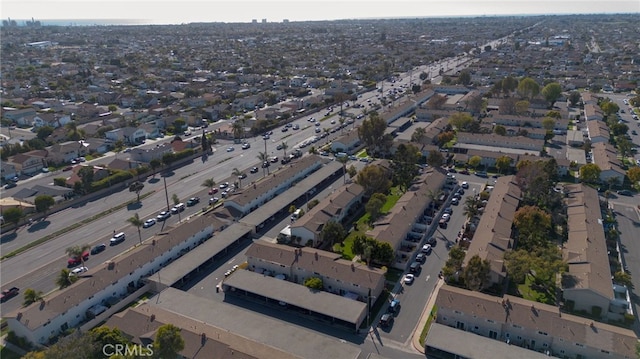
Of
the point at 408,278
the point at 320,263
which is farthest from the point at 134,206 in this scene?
the point at 408,278

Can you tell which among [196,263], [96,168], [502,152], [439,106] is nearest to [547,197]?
[502,152]

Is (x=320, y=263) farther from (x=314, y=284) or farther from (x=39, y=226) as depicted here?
(x=39, y=226)

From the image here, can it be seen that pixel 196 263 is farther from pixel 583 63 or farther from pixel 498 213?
pixel 583 63

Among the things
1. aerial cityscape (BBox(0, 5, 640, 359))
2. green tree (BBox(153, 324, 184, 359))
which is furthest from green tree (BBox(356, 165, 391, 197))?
green tree (BBox(153, 324, 184, 359))

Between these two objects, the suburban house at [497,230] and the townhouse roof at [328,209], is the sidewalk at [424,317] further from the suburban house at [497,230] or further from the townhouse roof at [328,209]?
the townhouse roof at [328,209]

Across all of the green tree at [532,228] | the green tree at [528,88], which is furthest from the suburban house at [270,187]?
the green tree at [528,88]
